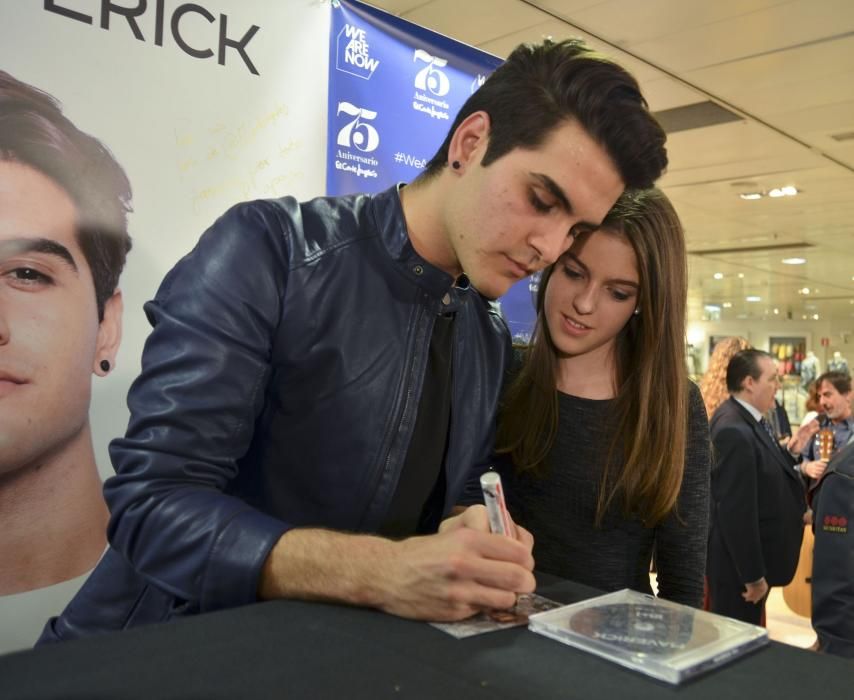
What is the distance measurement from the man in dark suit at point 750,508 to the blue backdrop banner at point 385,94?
1.38 meters

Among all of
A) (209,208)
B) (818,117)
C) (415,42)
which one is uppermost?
(818,117)

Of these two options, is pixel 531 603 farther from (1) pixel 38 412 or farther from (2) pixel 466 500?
(1) pixel 38 412

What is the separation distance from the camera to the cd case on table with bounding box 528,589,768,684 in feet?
2.06

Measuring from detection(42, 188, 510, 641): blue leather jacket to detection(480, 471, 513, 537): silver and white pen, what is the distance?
23 centimetres

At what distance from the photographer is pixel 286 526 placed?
35.0 inches

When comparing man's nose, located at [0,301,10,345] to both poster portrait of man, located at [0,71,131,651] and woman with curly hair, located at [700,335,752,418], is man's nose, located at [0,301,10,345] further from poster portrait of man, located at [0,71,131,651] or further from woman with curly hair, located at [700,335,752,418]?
woman with curly hair, located at [700,335,752,418]

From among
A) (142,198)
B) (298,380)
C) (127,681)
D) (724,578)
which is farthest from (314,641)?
(724,578)

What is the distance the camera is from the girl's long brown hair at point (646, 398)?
4.66 feet

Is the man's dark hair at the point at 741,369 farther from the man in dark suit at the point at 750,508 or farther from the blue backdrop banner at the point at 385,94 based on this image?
the blue backdrop banner at the point at 385,94

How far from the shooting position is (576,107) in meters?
1.13

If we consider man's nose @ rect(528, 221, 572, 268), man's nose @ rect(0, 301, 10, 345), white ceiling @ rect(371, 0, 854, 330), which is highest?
white ceiling @ rect(371, 0, 854, 330)

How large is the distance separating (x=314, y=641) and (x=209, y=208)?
5.50ft

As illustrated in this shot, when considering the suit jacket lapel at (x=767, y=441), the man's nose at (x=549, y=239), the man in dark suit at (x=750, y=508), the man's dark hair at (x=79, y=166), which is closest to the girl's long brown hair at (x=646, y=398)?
the man's nose at (x=549, y=239)

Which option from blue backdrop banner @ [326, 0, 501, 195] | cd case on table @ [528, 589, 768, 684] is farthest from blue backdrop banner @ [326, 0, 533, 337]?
cd case on table @ [528, 589, 768, 684]
